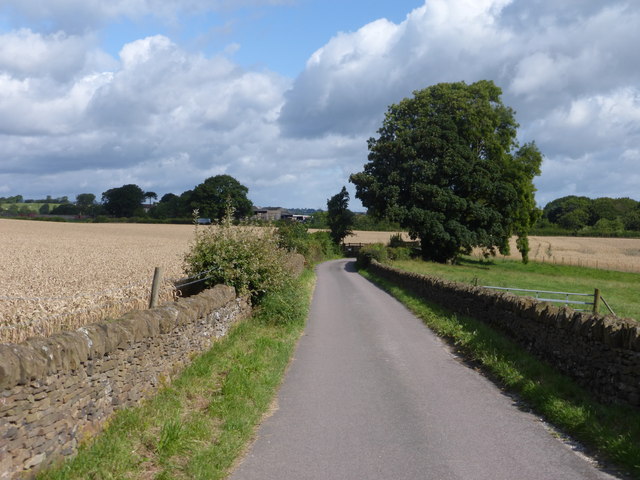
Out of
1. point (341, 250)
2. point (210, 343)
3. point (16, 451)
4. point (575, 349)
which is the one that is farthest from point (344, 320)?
point (341, 250)

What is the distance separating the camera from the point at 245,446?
678cm

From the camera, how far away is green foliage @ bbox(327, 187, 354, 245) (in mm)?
71688

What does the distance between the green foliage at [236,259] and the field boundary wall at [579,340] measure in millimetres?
6263

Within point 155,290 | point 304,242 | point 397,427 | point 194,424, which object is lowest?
point 397,427

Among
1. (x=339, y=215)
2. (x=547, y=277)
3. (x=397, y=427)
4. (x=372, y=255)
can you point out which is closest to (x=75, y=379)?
(x=397, y=427)

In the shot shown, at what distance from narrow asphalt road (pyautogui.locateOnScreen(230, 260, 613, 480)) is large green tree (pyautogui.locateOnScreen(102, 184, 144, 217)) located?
404ft

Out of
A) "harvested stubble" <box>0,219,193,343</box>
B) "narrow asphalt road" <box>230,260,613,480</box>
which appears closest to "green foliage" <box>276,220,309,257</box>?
"harvested stubble" <box>0,219,193,343</box>

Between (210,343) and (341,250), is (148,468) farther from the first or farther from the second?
(341,250)

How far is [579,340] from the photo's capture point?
9.20 metres

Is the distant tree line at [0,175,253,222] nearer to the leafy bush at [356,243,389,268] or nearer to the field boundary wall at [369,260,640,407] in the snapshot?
the leafy bush at [356,243,389,268]

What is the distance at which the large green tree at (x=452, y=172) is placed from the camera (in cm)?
4600

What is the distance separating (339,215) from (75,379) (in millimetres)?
66459

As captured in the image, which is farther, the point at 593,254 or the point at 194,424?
the point at 593,254

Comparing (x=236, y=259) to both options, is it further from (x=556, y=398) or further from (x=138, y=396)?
(x=556, y=398)
